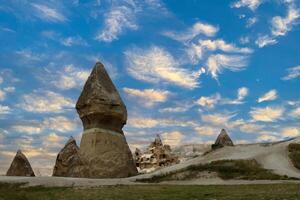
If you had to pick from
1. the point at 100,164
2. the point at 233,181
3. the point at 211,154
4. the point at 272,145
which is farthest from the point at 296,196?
the point at 272,145

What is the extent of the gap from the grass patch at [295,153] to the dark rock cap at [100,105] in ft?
48.1

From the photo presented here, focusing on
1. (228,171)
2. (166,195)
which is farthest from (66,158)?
(166,195)

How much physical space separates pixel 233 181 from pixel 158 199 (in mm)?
12919

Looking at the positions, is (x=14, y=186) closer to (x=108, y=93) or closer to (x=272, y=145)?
(x=108, y=93)

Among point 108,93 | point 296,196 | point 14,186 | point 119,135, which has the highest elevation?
point 108,93

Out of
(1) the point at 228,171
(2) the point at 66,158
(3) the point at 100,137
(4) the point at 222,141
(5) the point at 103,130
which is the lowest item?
(1) the point at 228,171

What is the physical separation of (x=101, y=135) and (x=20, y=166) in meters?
8.00

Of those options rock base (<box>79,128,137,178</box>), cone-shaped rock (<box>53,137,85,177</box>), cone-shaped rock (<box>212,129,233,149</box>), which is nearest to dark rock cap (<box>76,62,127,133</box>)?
rock base (<box>79,128,137,178</box>)

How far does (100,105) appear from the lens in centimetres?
3384

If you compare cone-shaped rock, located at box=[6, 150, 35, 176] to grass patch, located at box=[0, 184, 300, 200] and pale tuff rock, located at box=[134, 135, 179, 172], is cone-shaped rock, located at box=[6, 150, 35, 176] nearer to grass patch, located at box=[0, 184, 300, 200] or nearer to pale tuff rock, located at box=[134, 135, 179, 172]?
grass patch, located at box=[0, 184, 300, 200]

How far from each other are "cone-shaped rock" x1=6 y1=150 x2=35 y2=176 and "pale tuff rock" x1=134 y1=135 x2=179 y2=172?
1615 cm

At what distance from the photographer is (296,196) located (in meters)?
16.5

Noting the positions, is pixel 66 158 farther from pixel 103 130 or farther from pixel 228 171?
pixel 228 171

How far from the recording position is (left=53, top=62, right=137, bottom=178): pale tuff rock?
109 ft
